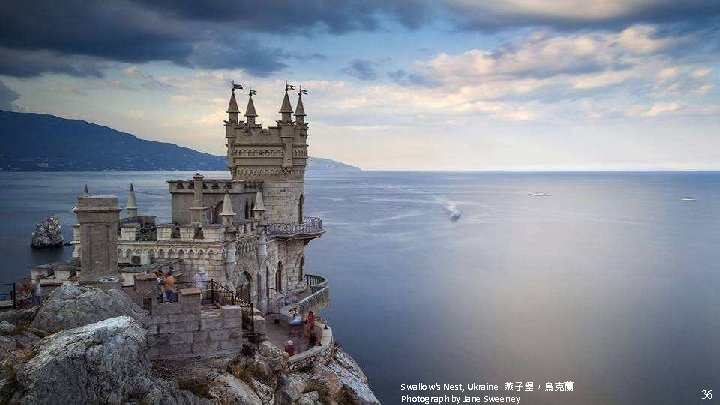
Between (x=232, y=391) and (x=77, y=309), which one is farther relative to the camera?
(x=232, y=391)

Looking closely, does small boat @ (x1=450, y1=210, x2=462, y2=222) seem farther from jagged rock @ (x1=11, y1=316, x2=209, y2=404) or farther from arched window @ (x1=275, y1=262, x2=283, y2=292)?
jagged rock @ (x1=11, y1=316, x2=209, y2=404)

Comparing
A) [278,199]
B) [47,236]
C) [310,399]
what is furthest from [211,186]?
[47,236]

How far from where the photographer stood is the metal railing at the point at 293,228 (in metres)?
33.5

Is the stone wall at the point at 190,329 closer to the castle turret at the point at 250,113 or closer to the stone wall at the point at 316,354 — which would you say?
the stone wall at the point at 316,354

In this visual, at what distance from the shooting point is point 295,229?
34000mm

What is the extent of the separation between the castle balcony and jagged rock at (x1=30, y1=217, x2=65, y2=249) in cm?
6769

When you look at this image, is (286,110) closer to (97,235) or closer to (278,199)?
(278,199)

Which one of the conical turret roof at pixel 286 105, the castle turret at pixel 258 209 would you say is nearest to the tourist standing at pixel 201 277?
the castle turret at pixel 258 209

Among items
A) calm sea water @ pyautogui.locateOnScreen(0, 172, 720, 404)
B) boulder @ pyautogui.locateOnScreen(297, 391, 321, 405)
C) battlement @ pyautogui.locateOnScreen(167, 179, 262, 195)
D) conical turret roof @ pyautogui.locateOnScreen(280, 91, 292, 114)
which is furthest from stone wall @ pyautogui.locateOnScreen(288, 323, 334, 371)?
calm sea water @ pyautogui.locateOnScreen(0, 172, 720, 404)

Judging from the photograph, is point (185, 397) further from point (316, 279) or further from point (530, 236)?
point (530, 236)

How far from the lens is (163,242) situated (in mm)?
25078

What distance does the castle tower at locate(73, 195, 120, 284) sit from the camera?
16500mm

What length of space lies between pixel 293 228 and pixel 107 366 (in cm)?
2361

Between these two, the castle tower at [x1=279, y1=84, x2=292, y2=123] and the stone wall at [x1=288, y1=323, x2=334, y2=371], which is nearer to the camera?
the stone wall at [x1=288, y1=323, x2=334, y2=371]
